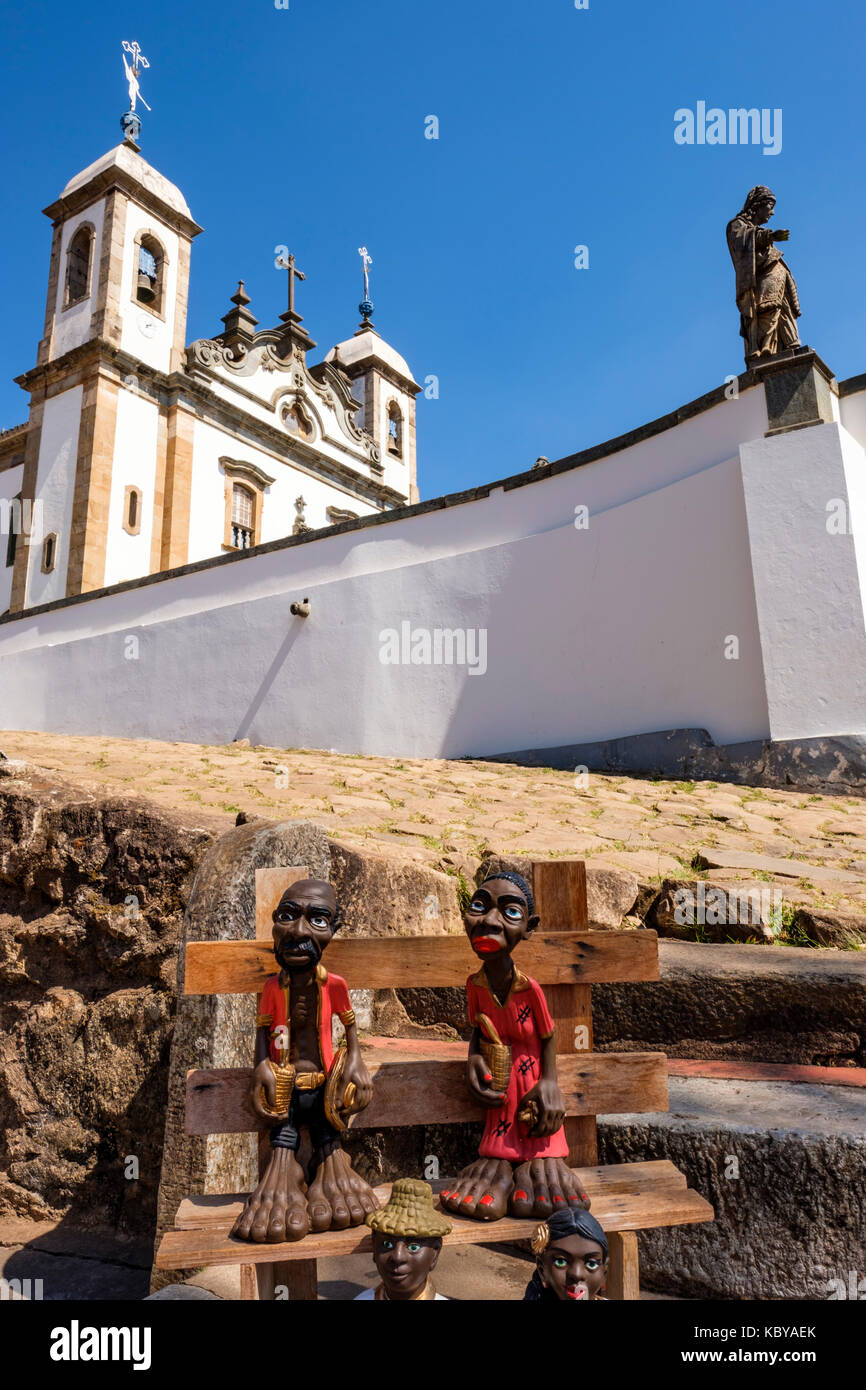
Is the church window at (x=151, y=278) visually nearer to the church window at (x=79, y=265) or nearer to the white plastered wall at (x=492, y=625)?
the church window at (x=79, y=265)

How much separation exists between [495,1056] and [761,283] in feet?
31.4

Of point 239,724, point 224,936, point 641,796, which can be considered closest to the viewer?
point 224,936

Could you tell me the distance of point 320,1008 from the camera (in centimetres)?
226

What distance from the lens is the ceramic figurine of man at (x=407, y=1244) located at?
1904 mm

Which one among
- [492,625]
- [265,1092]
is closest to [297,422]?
[492,625]

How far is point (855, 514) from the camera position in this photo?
8.59 m

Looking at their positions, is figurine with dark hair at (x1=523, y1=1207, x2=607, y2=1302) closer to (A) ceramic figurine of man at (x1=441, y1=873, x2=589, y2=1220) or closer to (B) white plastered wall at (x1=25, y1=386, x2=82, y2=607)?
(A) ceramic figurine of man at (x1=441, y1=873, x2=589, y2=1220)

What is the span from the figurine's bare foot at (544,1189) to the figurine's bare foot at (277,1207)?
1.70 ft

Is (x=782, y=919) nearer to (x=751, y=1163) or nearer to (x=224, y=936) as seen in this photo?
(x=751, y=1163)

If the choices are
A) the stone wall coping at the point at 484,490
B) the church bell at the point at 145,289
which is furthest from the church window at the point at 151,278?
the stone wall coping at the point at 484,490

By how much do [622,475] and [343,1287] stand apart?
9.41 m

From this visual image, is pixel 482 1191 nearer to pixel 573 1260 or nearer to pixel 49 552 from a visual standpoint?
pixel 573 1260

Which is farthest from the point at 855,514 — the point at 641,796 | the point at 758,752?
the point at 641,796
